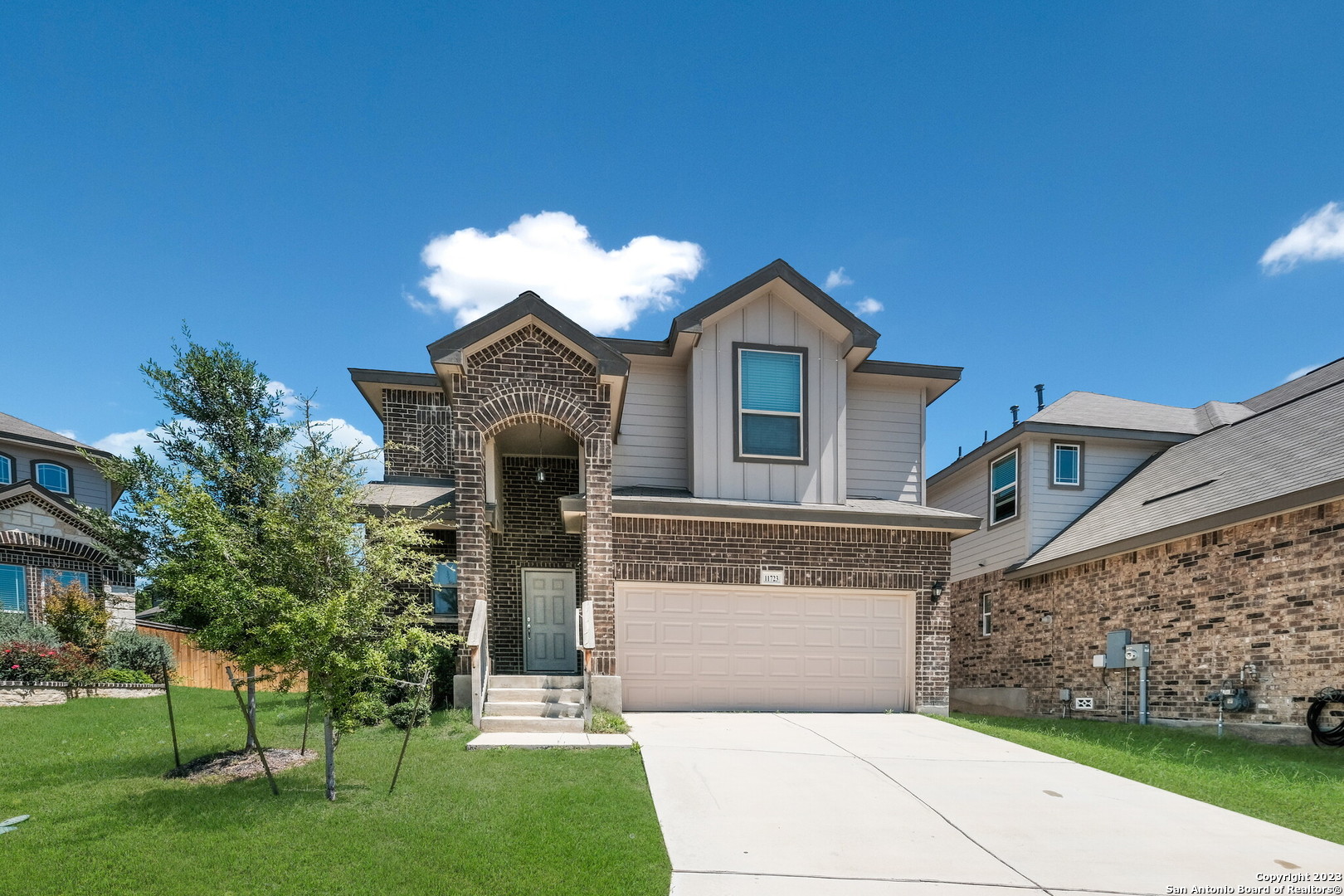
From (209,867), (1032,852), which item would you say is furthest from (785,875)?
(209,867)

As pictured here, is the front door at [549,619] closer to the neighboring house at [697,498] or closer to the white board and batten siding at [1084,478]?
the neighboring house at [697,498]

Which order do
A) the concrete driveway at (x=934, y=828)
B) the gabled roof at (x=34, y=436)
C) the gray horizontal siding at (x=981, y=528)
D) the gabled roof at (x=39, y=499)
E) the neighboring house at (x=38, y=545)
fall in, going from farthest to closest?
the gabled roof at (x=34, y=436) < the gabled roof at (x=39, y=499) < the neighboring house at (x=38, y=545) < the gray horizontal siding at (x=981, y=528) < the concrete driveway at (x=934, y=828)

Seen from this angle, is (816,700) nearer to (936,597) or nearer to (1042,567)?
(936,597)

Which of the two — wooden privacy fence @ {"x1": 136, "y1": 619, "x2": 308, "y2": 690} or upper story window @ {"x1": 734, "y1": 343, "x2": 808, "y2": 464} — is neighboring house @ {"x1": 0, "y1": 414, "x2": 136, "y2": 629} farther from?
upper story window @ {"x1": 734, "y1": 343, "x2": 808, "y2": 464}

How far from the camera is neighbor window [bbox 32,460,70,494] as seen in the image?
71.2ft

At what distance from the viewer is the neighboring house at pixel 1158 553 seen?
33.3ft

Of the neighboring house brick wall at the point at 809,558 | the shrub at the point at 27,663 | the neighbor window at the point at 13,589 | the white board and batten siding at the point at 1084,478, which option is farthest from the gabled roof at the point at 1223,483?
the neighbor window at the point at 13,589

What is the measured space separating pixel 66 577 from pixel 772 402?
18.4m

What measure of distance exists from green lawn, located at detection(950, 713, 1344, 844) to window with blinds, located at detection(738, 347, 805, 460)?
535 cm

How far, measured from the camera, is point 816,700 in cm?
1213

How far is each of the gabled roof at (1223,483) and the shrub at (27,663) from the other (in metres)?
19.0

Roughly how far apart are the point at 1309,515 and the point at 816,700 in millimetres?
7398

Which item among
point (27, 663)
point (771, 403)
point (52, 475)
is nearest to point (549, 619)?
point (771, 403)

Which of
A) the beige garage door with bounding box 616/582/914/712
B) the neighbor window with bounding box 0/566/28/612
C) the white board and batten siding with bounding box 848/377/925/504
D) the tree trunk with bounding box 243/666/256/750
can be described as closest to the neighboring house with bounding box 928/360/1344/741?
the white board and batten siding with bounding box 848/377/925/504
